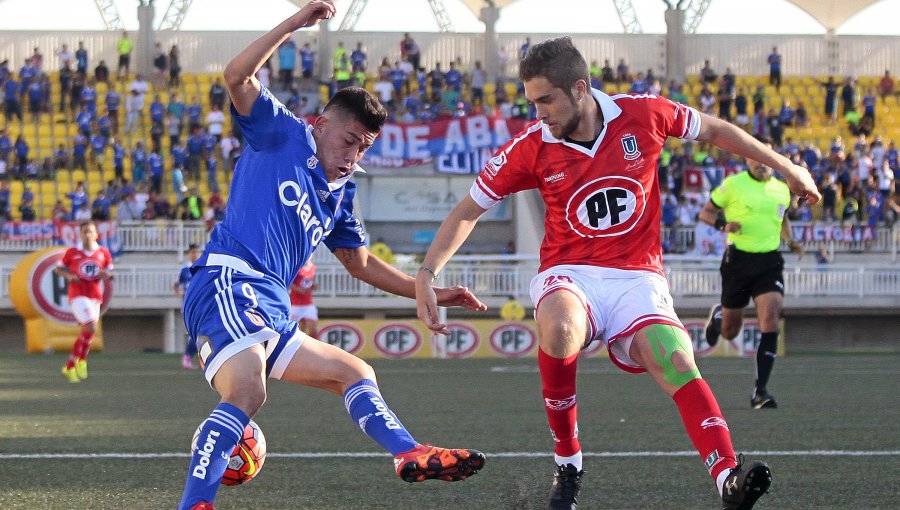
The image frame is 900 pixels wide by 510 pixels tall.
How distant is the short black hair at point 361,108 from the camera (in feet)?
16.5

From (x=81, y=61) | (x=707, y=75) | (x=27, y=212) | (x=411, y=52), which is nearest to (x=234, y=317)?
(x=27, y=212)

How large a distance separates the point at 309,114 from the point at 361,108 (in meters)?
26.7

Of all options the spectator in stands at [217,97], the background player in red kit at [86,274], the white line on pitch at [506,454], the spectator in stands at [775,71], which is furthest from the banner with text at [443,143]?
the white line on pitch at [506,454]

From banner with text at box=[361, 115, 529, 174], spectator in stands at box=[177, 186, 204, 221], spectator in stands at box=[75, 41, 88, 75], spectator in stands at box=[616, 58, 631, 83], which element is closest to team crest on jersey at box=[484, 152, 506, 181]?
spectator in stands at box=[177, 186, 204, 221]

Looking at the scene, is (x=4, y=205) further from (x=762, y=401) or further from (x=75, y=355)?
(x=762, y=401)

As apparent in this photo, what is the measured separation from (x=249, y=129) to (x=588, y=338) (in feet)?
5.26

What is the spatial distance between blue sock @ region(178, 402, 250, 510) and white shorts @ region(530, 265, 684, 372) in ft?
4.69

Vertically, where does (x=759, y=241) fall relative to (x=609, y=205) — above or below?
below

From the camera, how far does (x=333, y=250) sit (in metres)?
5.70

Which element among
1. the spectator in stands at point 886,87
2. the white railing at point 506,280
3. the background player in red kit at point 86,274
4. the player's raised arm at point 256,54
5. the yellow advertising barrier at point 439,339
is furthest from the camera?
the spectator in stands at point 886,87

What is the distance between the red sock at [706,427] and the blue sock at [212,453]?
1.67m

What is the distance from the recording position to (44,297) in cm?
2175

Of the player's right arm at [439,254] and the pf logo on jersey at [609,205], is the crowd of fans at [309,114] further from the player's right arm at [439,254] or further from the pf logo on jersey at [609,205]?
the pf logo on jersey at [609,205]

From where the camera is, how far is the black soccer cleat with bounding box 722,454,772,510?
4586 millimetres
